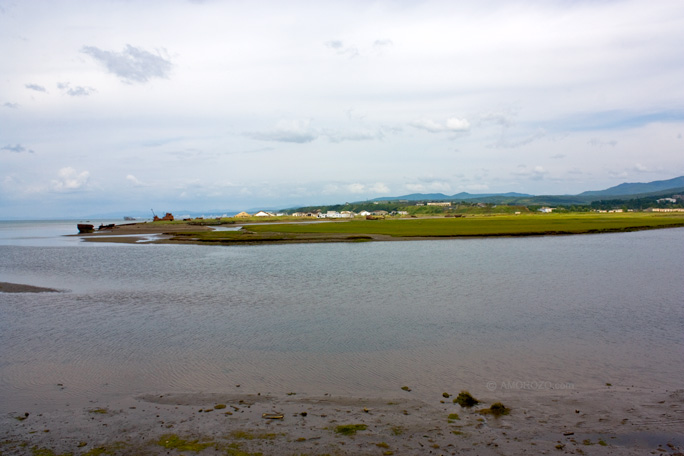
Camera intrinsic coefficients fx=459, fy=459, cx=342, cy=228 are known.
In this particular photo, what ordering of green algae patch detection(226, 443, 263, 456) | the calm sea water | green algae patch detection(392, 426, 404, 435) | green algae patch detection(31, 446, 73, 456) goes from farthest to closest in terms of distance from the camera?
the calm sea water, green algae patch detection(392, 426, 404, 435), green algae patch detection(31, 446, 73, 456), green algae patch detection(226, 443, 263, 456)

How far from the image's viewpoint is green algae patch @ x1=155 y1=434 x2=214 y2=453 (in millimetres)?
7562

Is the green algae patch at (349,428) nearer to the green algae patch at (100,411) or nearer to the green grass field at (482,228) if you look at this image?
the green algae patch at (100,411)

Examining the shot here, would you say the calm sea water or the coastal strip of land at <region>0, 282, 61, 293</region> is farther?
the coastal strip of land at <region>0, 282, 61, 293</region>

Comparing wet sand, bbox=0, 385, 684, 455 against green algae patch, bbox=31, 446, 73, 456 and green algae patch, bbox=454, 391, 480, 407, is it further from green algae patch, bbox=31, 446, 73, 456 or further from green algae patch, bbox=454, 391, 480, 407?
green algae patch, bbox=454, 391, 480, 407

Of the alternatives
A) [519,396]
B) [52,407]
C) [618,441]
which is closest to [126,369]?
[52,407]

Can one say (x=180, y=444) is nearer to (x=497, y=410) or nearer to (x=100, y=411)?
(x=100, y=411)

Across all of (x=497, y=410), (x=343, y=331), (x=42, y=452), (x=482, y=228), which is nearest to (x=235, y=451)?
(x=42, y=452)

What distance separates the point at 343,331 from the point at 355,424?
6748 millimetres

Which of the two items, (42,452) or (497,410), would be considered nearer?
(42,452)

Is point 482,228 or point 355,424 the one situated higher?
point 482,228

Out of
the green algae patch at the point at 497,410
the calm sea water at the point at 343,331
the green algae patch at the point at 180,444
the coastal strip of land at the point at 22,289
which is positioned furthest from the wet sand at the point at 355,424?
the coastal strip of land at the point at 22,289

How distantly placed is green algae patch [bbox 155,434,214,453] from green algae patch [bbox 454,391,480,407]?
487 cm

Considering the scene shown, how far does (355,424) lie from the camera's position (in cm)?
845

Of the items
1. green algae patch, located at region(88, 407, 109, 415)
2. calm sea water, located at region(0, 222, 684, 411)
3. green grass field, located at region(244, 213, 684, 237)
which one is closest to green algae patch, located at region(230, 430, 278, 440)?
calm sea water, located at region(0, 222, 684, 411)
